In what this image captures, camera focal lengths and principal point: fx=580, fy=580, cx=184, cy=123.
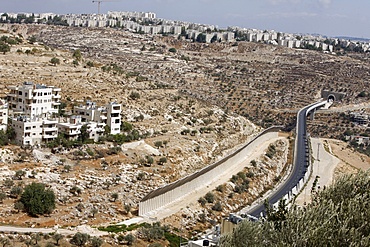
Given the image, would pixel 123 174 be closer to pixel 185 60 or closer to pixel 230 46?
pixel 185 60

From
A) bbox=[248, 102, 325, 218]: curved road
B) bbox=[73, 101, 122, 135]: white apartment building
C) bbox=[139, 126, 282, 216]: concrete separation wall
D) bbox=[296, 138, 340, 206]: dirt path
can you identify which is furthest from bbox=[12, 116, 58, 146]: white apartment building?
bbox=[296, 138, 340, 206]: dirt path

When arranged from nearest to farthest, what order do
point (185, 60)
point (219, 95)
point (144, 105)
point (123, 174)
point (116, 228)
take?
point (116, 228), point (123, 174), point (144, 105), point (219, 95), point (185, 60)

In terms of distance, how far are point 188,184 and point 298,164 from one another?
16.3m

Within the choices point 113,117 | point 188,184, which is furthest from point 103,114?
point 188,184

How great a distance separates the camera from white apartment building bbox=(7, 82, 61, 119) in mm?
33188

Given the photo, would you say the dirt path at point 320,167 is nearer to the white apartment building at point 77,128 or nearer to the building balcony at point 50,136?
the white apartment building at point 77,128

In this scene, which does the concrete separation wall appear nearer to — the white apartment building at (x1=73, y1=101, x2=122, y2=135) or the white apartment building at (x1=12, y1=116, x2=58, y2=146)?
the white apartment building at (x1=73, y1=101, x2=122, y2=135)

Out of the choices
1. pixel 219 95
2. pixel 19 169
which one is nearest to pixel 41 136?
pixel 19 169

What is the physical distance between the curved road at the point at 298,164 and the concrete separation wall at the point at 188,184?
12.4 ft

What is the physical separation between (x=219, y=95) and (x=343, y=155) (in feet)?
59.1

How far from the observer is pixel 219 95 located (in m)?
66.8

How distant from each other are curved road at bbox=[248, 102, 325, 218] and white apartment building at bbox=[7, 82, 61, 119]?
13.4m

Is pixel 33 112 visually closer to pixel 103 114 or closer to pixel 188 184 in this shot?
pixel 103 114

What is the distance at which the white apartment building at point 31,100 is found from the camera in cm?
3319
